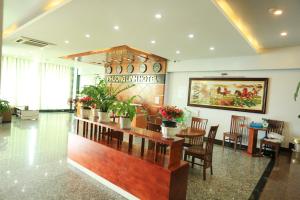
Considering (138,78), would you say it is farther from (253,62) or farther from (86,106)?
(86,106)

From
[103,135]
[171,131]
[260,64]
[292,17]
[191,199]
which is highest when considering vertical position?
[292,17]

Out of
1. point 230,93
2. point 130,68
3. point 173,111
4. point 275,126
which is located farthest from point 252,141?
point 130,68

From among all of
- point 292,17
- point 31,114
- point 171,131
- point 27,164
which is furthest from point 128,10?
point 31,114

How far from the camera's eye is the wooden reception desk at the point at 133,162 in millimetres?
2572

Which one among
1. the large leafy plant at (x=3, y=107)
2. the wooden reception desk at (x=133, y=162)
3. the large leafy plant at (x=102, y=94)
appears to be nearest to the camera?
the wooden reception desk at (x=133, y=162)

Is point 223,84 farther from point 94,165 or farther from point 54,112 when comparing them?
point 54,112

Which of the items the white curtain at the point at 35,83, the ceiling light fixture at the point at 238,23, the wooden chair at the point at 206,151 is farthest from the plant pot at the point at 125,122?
the white curtain at the point at 35,83

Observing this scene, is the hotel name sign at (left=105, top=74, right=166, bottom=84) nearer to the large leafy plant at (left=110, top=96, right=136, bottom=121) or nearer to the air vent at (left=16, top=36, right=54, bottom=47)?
the air vent at (left=16, top=36, right=54, bottom=47)

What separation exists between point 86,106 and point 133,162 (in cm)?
171

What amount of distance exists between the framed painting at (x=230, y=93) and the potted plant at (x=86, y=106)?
4524mm

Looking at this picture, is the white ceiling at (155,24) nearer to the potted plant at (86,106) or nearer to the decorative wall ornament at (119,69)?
the potted plant at (86,106)

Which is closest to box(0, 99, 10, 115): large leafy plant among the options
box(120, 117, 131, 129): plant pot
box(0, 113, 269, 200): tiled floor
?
box(0, 113, 269, 200): tiled floor

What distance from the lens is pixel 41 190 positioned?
116 inches

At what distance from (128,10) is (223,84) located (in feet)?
15.0
